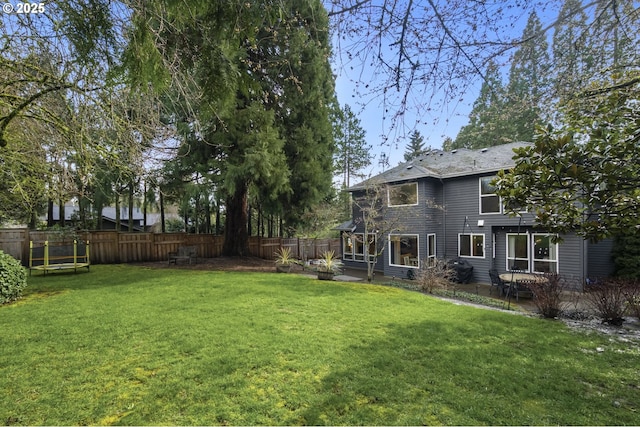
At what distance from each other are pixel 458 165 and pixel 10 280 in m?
15.8

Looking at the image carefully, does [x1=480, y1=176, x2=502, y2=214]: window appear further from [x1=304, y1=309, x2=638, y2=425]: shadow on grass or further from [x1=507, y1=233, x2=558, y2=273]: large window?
[x1=304, y1=309, x2=638, y2=425]: shadow on grass

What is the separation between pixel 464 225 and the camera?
45.6ft

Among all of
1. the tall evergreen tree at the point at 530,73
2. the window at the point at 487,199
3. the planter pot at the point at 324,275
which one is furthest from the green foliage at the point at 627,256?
the tall evergreen tree at the point at 530,73

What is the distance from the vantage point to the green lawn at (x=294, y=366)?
9.37 ft

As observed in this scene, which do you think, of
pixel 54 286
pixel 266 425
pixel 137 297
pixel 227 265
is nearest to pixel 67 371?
pixel 266 425

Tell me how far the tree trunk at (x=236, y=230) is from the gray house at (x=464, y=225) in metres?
5.75

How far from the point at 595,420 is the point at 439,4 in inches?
163

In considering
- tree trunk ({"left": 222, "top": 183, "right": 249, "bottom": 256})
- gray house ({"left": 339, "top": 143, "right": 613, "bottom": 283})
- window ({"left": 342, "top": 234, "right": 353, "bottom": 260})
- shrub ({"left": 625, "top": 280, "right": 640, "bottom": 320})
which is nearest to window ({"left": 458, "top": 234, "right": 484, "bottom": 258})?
gray house ({"left": 339, "top": 143, "right": 613, "bottom": 283})

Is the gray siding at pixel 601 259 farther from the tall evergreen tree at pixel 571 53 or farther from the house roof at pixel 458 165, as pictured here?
the tall evergreen tree at pixel 571 53

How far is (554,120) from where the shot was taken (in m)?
4.31

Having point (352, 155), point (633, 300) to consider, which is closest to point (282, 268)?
point (633, 300)

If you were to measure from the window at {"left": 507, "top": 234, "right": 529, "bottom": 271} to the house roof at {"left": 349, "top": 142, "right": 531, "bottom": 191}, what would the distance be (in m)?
3.06

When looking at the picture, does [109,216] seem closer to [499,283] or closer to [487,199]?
[487,199]

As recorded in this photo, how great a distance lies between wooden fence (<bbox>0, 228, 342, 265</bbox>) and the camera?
37.3ft
